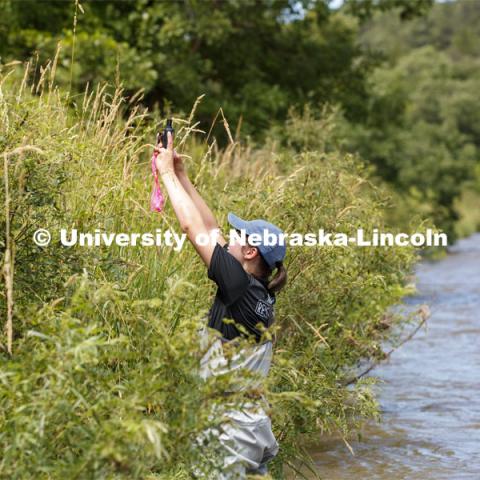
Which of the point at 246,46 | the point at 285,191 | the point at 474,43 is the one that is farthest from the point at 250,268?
the point at 474,43

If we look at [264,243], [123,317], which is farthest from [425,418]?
[123,317]

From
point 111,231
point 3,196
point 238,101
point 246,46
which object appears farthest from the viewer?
point 246,46

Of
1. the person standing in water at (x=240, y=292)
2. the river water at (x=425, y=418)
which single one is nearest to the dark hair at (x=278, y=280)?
the person standing in water at (x=240, y=292)

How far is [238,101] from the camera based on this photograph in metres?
17.4

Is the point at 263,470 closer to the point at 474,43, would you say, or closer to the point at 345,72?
the point at 345,72

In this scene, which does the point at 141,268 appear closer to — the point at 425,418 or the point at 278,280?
the point at 278,280

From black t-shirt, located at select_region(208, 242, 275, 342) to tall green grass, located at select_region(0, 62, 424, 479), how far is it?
0.26 meters

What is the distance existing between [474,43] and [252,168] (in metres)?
108

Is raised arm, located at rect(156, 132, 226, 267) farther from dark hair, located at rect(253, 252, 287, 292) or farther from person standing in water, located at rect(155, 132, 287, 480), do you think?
dark hair, located at rect(253, 252, 287, 292)

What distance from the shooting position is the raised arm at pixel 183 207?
5.24 m

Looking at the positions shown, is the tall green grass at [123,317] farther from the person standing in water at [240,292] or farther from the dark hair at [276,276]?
the dark hair at [276,276]

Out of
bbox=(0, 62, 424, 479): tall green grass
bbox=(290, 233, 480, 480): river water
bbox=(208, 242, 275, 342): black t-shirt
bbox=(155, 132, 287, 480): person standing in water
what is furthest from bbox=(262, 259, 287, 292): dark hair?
bbox=(290, 233, 480, 480): river water

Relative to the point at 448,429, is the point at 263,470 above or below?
above

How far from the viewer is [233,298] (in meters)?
5.17
